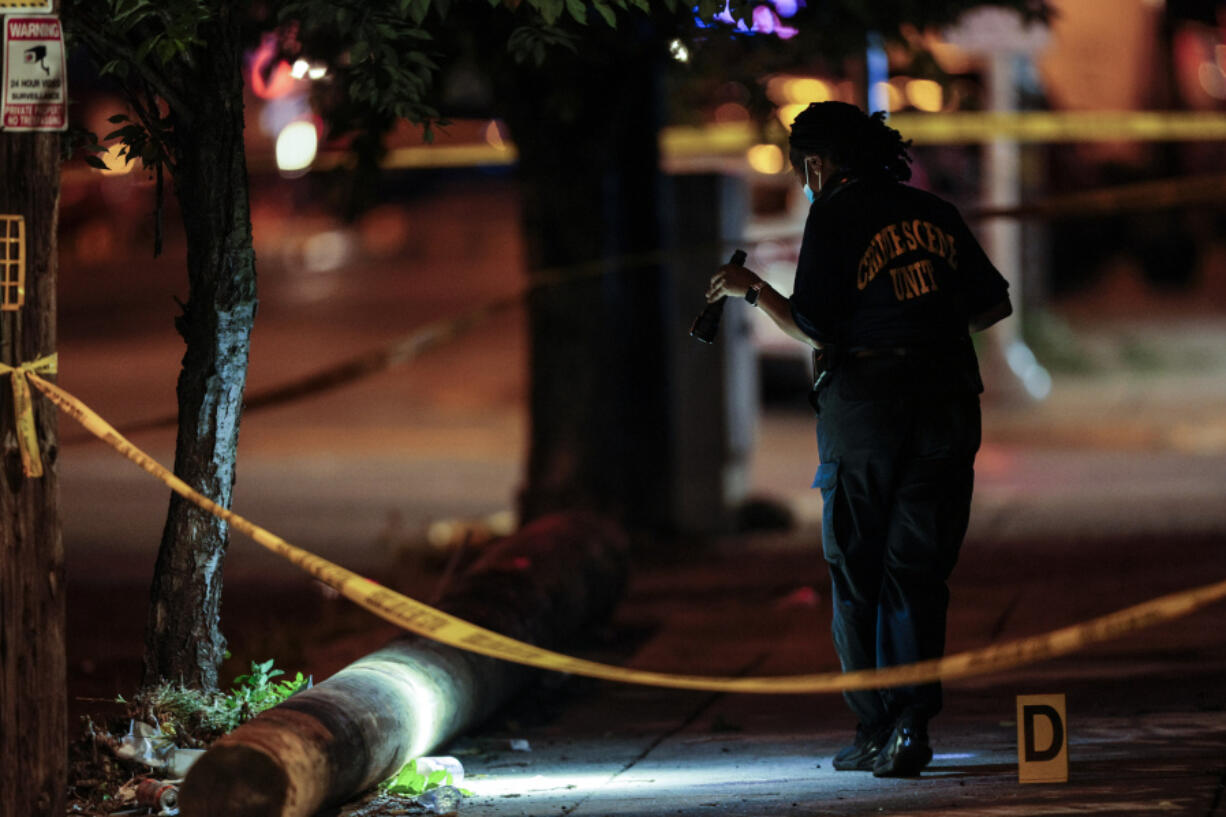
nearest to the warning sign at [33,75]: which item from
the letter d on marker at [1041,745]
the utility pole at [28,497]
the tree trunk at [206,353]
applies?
the utility pole at [28,497]

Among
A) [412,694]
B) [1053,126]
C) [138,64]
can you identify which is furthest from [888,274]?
[1053,126]

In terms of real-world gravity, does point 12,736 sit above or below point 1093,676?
above

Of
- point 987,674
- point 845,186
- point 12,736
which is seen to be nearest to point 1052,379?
point 987,674

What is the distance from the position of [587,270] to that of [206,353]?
5215mm

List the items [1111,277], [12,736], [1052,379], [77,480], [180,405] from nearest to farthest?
1. [12,736]
2. [180,405]
3. [77,480]
4. [1052,379]
5. [1111,277]

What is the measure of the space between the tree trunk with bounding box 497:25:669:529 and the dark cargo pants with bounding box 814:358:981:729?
535 centimetres

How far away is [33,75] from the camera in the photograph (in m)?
4.54

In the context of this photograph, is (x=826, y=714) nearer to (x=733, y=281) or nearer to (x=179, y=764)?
(x=733, y=281)

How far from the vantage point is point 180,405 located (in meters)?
5.63

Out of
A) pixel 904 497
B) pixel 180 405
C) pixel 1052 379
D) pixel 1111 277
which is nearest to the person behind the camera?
pixel 904 497

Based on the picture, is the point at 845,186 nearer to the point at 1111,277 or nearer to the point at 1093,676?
the point at 1093,676

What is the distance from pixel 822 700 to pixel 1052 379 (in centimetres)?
1435

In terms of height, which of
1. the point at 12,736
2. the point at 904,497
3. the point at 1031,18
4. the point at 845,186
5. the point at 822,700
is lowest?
A: the point at 822,700

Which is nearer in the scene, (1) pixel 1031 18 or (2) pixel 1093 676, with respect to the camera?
(2) pixel 1093 676
